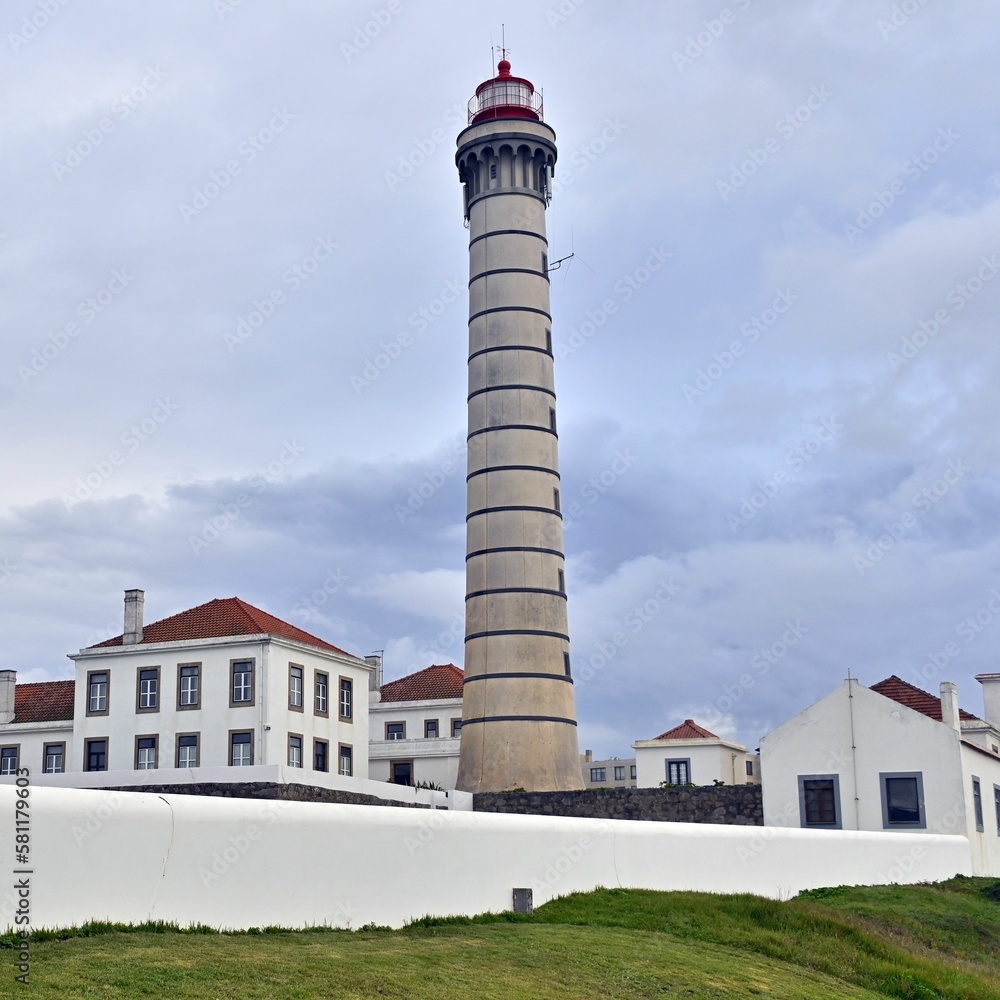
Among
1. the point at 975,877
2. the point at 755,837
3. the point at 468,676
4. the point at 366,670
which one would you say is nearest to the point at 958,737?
the point at 975,877

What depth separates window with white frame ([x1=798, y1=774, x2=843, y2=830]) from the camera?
105 feet

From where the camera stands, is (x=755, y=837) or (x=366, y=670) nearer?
(x=755, y=837)

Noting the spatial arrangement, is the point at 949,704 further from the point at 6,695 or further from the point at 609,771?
the point at 609,771

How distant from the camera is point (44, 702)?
3981 cm

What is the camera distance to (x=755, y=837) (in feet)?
73.3

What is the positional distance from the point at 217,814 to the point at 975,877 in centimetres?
2183

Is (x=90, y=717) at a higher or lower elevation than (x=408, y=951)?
higher

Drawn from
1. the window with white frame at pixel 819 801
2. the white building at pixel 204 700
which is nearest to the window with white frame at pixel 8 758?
the white building at pixel 204 700

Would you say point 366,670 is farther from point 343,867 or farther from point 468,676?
point 343,867

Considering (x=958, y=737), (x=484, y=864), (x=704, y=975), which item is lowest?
(x=704, y=975)

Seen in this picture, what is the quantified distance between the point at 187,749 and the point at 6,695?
26.1ft

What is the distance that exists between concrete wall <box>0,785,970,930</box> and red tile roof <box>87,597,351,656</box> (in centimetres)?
1746

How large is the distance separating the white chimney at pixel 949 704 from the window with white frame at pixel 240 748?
17086 mm

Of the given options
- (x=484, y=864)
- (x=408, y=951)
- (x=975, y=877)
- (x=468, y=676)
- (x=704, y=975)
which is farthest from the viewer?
(x=468, y=676)
